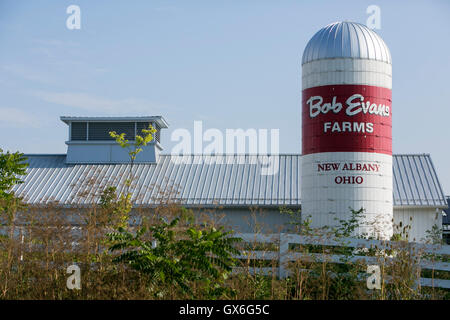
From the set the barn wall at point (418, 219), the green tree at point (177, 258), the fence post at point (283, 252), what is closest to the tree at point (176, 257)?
the green tree at point (177, 258)

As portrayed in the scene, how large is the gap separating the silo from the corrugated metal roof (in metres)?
8.43

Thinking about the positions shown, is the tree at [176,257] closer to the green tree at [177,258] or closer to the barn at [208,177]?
the green tree at [177,258]

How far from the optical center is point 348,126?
66.2 feet

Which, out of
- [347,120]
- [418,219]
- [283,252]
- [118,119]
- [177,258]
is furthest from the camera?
[118,119]

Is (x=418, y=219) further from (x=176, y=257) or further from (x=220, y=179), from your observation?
(x=176, y=257)

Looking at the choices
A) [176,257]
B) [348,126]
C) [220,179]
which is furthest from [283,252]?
[220,179]

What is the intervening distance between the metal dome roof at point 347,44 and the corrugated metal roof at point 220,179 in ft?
32.2

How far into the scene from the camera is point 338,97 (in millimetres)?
20281

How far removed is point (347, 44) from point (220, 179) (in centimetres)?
1263

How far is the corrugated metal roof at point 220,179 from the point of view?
29.6m

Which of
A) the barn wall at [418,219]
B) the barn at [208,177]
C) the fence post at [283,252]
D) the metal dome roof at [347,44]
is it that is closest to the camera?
the fence post at [283,252]

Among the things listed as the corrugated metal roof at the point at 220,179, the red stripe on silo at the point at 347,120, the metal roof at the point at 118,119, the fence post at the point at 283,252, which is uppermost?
the metal roof at the point at 118,119

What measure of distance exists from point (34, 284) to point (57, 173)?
2345 cm
